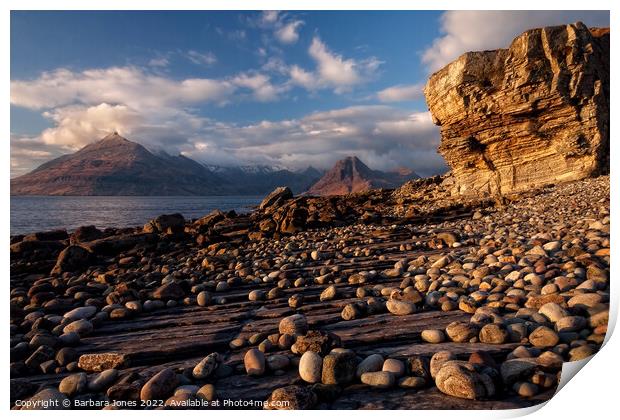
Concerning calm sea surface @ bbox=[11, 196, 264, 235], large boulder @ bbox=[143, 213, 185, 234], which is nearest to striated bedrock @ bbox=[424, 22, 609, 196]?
large boulder @ bbox=[143, 213, 185, 234]

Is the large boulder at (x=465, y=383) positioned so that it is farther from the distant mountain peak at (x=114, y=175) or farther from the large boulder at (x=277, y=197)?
the large boulder at (x=277, y=197)

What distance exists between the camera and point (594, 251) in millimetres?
4516

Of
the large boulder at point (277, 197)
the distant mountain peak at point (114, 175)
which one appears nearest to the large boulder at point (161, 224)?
the distant mountain peak at point (114, 175)

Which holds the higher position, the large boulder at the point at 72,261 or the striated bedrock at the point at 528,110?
the striated bedrock at the point at 528,110

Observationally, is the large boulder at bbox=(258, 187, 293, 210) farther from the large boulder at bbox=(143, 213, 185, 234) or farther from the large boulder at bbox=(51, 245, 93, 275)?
the large boulder at bbox=(51, 245, 93, 275)

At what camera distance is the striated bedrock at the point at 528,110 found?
16156mm

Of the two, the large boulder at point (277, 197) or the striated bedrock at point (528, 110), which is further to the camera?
the large boulder at point (277, 197)

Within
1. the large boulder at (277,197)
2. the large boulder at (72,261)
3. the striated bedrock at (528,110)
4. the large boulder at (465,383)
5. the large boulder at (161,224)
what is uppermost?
the striated bedrock at (528,110)

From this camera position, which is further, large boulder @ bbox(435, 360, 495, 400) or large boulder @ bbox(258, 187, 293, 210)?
large boulder @ bbox(258, 187, 293, 210)

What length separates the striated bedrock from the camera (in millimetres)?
16156

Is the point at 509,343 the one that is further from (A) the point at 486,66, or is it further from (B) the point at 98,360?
(A) the point at 486,66

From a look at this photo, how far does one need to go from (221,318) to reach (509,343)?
10.1 feet

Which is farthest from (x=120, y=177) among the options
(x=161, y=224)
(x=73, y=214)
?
(x=161, y=224)

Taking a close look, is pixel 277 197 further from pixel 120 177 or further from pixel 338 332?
pixel 120 177
